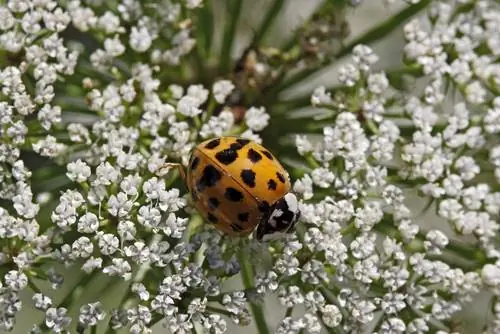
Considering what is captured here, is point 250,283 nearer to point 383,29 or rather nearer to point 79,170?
point 79,170

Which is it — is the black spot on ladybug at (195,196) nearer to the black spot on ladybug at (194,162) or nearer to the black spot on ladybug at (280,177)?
the black spot on ladybug at (194,162)

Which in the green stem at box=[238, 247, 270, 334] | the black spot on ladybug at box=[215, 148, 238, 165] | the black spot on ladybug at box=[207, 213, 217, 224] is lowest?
the green stem at box=[238, 247, 270, 334]

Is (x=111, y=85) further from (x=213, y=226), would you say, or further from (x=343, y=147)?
(x=343, y=147)

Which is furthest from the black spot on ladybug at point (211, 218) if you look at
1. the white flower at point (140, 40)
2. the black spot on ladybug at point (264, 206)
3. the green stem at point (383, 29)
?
the green stem at point (383, 29)

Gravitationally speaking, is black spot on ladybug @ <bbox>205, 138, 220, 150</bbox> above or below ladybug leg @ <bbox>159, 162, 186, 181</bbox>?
above

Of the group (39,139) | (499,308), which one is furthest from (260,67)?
(499,308)

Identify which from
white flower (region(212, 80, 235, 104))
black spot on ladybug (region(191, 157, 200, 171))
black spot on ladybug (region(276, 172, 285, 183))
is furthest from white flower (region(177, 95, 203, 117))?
black spot on ladybug (region(276, 172, 285, 183))

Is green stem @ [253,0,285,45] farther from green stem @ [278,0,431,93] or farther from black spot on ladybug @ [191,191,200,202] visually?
black spot on ladybug @ [191,191,200,202]
